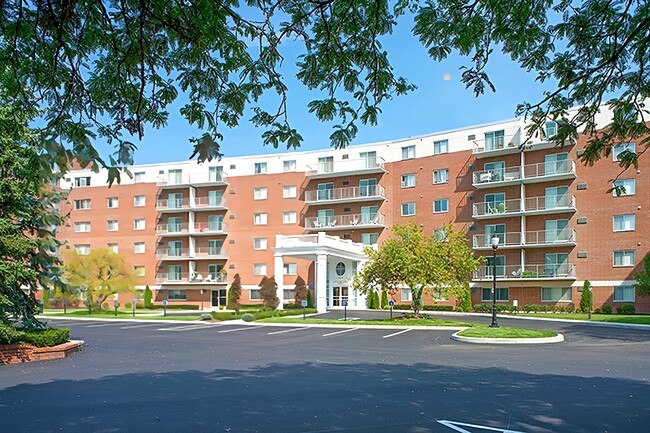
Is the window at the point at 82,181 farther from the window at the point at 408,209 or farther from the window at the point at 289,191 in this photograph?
the window at the point at 408,209

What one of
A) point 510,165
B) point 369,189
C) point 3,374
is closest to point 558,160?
point 510,165

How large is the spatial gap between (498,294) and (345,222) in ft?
47.4

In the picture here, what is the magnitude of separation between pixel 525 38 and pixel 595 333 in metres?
20.9

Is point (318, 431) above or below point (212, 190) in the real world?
below

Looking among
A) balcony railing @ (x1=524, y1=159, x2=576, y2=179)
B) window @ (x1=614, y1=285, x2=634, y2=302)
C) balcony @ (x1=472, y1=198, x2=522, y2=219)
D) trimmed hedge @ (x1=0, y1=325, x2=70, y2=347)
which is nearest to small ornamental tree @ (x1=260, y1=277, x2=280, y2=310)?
balcony @ (x1=472, y1=198, x2=522, y2=219)

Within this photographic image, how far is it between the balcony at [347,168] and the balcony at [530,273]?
1246 cm

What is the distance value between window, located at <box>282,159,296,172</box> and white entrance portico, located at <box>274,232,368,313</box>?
10.8m

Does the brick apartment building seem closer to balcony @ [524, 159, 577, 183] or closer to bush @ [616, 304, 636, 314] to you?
balcony @ [524, 159, 577, 183]

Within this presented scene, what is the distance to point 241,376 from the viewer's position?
12180 mm

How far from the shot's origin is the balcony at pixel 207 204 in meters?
54.8

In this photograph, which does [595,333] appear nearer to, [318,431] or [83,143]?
[318,431]

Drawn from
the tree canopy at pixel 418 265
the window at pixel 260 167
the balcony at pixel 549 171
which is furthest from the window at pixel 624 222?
the window at pixel 260 167

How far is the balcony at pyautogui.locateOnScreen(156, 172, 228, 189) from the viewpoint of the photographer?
55.1 m

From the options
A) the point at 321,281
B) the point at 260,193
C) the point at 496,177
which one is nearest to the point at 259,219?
the point at 260,193
